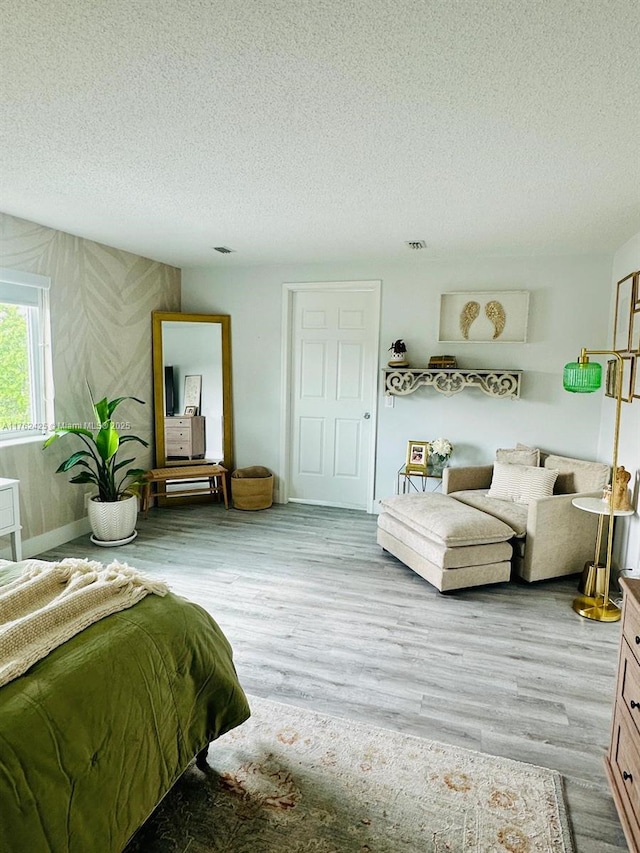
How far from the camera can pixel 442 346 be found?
4.76 metres

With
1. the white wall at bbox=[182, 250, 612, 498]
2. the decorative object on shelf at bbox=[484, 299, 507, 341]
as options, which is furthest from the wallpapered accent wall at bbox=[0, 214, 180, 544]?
the decorative object on shelf at bbox=[484, 299, 507, 341]

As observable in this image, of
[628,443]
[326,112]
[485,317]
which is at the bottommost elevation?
[628,443]

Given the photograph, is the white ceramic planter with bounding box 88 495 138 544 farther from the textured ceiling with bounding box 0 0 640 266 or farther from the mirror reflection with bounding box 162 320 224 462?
the textured ceiling with bounding box 0 0 640 266

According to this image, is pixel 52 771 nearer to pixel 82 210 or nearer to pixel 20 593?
pixel 20 593

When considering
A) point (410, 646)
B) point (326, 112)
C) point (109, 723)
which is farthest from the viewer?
point (410, 646)

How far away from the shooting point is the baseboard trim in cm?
380

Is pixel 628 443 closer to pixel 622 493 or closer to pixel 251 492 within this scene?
pixel 622 493

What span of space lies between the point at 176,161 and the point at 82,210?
1254mm

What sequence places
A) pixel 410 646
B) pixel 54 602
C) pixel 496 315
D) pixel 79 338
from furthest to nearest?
pixel 496 315, pixel 79 338, pixel 410 646, pixel 54 602

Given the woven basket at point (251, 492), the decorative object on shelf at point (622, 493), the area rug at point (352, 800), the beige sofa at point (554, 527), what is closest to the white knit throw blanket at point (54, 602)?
the area rug at point (352, 800)

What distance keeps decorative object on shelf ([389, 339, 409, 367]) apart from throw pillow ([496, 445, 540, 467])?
116cm

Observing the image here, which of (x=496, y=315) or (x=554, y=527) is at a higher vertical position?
(x=496, y=315)

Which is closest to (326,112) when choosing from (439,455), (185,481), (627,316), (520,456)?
(627,316)

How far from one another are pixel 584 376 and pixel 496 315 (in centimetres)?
163
